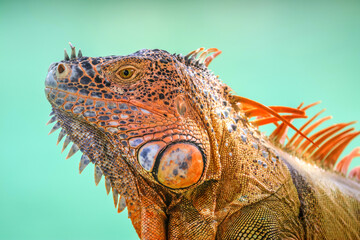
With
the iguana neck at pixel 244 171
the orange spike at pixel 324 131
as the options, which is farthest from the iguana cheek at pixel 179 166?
the orange spike at pixel 324 131

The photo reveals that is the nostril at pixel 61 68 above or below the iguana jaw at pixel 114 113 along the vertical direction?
above

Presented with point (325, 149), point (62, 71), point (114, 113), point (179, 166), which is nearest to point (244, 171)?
point (179, 166)

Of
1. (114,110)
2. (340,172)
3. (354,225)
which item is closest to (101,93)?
(114,110)

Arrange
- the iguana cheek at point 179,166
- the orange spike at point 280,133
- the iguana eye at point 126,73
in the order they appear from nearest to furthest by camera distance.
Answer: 1. the iguana cheek at point 179,166
2. the iguana eye at point 126,73
3. the orange spike at point 280,133

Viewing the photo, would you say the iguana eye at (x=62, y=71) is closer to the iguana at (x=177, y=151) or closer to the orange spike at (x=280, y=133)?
the iguana at (x=177, y=151)

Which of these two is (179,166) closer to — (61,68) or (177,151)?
(177,151)

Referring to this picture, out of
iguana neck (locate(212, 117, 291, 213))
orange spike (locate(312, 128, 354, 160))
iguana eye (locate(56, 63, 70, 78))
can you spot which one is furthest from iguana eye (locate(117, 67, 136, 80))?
orange spike (locate(312, 128, 354, 160))

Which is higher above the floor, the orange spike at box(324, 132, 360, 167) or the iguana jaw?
the iguana jaw

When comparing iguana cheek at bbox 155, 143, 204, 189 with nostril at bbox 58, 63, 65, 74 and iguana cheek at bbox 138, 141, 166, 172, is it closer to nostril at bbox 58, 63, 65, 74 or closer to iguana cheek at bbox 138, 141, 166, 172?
iguana cheek at bbox 138, 141, 166, 172
